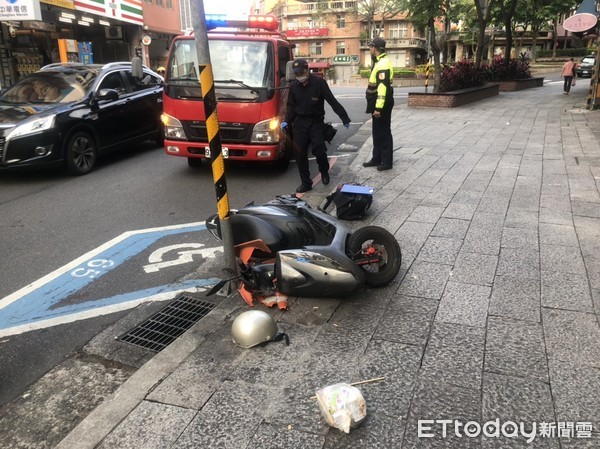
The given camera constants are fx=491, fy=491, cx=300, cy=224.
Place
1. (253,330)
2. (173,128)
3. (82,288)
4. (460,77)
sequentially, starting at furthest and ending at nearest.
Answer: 1. (460,77)
2. (173,128)
3. (82,288)
4. (253,330)

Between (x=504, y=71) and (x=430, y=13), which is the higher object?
(x=430, y=13)

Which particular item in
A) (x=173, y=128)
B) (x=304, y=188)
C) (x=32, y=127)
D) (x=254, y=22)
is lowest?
(x=304, y=188)

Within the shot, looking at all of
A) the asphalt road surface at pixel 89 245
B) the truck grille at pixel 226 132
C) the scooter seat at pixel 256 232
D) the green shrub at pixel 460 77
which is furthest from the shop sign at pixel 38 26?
the scooter seat at pixel 256 232

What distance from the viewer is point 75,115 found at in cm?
820

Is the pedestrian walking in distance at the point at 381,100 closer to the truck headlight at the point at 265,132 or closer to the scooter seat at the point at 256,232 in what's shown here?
the truck headlight at the point at 265,132

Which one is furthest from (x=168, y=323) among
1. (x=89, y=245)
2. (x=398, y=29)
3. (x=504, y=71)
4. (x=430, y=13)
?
(x=398, y=29)

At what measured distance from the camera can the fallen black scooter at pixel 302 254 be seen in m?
3.51

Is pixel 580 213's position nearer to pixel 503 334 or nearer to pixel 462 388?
pixel 503 334

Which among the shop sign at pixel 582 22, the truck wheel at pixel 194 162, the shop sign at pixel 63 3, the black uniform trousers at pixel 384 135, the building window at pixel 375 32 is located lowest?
the truck wheel at pixel 194 162

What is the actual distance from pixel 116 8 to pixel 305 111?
19123 mm

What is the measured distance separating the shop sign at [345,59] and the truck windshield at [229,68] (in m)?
58.1

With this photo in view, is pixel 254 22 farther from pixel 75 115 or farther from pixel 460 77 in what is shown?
pixel 460 77

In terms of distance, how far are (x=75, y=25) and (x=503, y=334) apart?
23.2 meters

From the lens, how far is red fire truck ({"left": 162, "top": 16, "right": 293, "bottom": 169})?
25.0 feet
